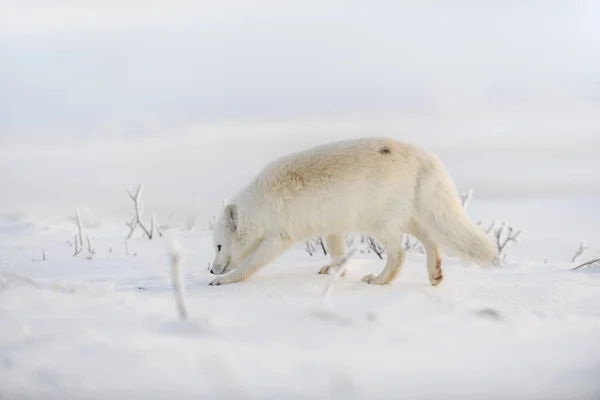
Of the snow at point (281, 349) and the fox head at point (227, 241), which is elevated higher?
the snow at point (281, 349)

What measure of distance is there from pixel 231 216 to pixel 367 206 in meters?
1.24

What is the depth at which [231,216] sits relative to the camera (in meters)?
5.84

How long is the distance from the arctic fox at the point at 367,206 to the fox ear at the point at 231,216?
0.08 metres

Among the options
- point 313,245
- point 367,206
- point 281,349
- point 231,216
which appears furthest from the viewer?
point 313,245

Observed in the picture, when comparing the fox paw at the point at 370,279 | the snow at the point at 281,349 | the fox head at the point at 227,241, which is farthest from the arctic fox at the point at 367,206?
the snow at the point at 281,349

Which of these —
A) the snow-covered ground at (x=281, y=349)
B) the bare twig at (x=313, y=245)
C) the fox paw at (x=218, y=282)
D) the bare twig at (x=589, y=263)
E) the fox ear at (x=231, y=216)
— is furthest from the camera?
the bare twig at (x=313, y=245)

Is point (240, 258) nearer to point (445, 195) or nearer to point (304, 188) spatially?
point (304, 188)

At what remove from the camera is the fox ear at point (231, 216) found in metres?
5.80

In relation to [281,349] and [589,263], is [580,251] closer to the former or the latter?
[589,263]

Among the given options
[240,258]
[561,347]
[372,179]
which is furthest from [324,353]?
[240,258]

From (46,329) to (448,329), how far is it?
144cm

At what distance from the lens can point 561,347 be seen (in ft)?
7.56

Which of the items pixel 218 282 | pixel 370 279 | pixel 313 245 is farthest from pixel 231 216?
pixel 313 245

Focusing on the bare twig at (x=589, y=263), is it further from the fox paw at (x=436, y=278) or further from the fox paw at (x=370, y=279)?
the fox paw at (x=370, y=279)
